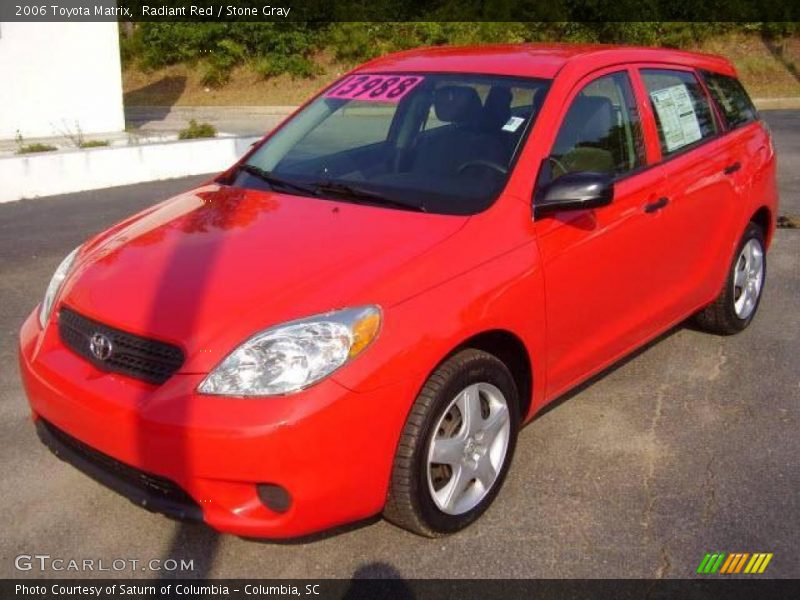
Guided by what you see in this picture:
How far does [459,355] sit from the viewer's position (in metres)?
3.13

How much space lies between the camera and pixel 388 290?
A: 298cm

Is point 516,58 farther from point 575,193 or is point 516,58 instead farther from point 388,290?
point 388,290

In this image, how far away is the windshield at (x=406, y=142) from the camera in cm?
365

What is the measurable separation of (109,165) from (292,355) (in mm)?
8923

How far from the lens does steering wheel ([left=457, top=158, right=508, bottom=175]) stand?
3615 mm

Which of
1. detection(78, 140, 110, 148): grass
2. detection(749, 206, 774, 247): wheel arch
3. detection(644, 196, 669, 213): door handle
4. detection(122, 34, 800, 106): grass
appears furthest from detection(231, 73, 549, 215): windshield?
detection(122, 34, 800, 106): grass

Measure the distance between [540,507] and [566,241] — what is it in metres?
1.09

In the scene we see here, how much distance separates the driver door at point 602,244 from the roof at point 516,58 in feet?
0.41

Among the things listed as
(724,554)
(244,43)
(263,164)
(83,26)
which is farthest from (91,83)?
(244,43)

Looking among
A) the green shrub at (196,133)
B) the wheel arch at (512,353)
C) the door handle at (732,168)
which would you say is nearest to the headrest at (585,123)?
the wheel arch at (512,353)

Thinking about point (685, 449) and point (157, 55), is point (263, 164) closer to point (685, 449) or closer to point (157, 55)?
point (685, 449)

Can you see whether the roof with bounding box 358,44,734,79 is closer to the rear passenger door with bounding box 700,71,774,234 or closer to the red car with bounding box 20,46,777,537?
the red car with bounding box 20,46,777,537

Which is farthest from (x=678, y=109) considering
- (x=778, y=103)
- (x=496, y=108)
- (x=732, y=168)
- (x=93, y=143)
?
(x=778, y=103)

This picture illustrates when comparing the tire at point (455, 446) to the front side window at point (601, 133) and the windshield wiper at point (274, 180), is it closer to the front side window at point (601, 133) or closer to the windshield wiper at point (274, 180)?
the front side window at point (601, 133)
